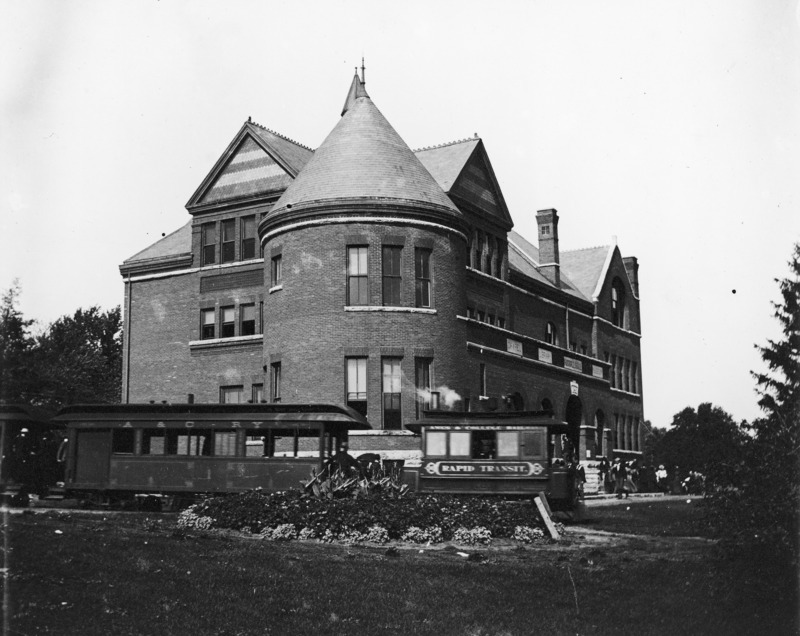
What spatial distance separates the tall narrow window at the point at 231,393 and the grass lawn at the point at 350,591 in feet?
74.8

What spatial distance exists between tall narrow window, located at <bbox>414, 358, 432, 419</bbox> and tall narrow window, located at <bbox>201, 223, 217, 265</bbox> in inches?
491

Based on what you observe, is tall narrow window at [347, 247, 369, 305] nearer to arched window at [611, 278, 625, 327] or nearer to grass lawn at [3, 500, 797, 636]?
grass lawn at [3, 500, 797, 636]

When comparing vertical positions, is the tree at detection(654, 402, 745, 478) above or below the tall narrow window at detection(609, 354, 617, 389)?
below

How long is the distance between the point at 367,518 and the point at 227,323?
22.3 meters

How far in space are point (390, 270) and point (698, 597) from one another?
21225 mm

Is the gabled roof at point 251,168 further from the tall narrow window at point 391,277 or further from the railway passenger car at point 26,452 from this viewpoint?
the railway passenger car at point 26,452

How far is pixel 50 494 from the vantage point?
101ft

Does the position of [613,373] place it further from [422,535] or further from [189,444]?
[422,535]

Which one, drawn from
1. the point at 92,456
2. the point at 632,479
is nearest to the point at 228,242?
the point at 92,456

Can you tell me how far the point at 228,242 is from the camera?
40.9 meters

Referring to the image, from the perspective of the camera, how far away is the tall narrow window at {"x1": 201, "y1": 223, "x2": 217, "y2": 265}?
136 feet

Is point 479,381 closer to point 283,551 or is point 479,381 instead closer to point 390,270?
point 390,270

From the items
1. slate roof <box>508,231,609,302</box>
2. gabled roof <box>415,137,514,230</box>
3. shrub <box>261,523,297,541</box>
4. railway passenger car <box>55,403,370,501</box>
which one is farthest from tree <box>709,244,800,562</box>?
slate roof <box>508,231,609,302</box>

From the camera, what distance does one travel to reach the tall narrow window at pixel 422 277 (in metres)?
33.6
